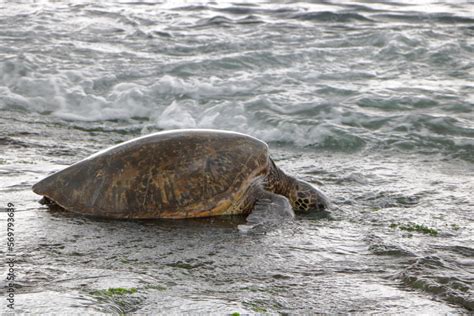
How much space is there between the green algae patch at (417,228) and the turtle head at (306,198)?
59 centimetres

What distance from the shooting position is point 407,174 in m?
6.43

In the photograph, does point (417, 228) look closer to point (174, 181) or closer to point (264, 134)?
point (174, 181)

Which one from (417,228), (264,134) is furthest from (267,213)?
(264,134)

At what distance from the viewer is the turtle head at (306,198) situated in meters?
5.34

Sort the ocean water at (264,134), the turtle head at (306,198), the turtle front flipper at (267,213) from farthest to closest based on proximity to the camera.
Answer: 1. the turtle head at (306,198)
2. the turtle front flipper at (267,213)
3. the ocean water at (264,134)

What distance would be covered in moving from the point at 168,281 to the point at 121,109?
561 centimetres

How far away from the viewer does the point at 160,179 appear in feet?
16.5

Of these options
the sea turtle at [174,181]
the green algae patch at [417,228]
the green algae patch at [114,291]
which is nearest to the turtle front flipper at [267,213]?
the sea turtle at [174,181]

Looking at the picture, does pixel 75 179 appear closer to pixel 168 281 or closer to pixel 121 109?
pixel 168 281

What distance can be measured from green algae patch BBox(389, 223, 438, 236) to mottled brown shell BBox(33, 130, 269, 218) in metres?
1.04

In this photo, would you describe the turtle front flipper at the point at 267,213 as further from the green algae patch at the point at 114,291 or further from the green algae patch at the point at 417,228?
the green algae patch at the point at 114,291

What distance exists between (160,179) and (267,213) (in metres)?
0.75

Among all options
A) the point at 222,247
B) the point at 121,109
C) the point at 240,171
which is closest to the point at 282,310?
the point at 222,247

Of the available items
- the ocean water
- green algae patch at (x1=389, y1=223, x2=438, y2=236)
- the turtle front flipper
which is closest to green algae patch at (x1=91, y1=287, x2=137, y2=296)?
the ocean water
